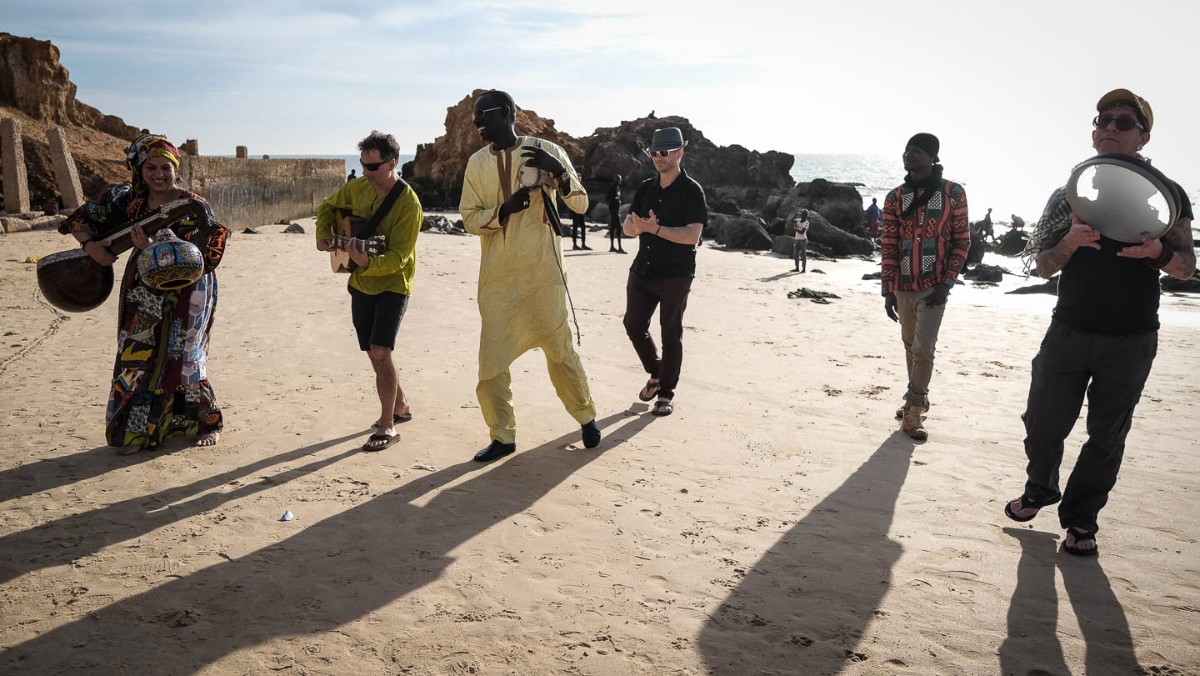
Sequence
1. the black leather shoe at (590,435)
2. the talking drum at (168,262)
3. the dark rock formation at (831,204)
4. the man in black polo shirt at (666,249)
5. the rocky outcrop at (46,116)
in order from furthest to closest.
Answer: the dark rock formation at (831,204) < the rocky outcrop at (46,116) < the man in black polo shirt at (666,249) < the black leather shoe at (590,435) < the talking drum at (168,262)

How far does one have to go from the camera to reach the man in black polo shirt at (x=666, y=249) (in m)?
6.02

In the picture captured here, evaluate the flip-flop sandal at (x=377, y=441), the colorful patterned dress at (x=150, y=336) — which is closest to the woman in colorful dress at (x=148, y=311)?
the colorful patterned dress at (x=150, y=336)

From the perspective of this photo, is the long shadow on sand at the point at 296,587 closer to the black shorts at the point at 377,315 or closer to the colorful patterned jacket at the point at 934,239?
the black shorts at the point at 377,315

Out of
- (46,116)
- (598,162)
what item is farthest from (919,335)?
(598,162)

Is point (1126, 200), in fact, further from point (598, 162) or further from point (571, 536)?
point (598, 162)

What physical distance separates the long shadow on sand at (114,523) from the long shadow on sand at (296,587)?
1.96ft

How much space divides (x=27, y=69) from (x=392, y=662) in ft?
92.1

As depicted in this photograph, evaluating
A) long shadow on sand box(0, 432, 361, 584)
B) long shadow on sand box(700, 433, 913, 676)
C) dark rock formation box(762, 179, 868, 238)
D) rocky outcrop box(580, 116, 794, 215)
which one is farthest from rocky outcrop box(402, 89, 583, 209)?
long shadow on sand box(700, 433, 913, 676)

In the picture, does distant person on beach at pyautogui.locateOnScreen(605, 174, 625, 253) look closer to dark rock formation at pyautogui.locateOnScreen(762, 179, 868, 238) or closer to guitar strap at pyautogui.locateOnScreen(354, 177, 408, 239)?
dark rock formation at pyautogui.locateOnScreen(762, 179, 868, 238)

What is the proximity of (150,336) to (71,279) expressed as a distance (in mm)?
545

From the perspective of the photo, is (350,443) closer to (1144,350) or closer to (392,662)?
(392,662)

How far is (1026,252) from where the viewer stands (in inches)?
167

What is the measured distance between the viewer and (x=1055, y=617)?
336cm

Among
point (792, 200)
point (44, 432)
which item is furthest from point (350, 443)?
point (792, 200)
